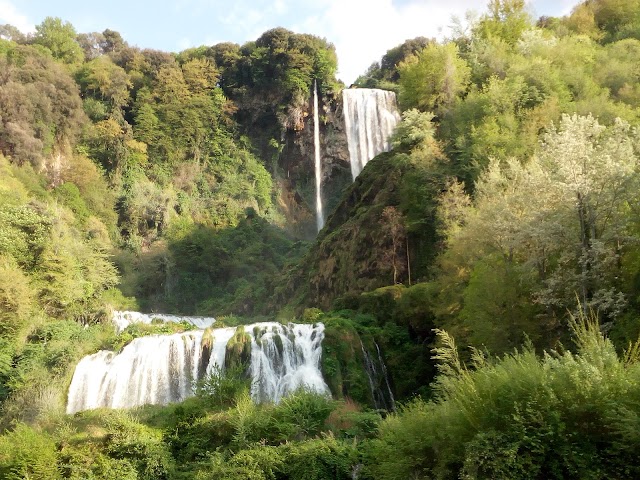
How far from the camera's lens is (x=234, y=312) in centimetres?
3856

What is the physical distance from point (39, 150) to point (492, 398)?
42638 mm

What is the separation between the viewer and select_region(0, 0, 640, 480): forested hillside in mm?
7548

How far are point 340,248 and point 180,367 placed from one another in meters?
13.0

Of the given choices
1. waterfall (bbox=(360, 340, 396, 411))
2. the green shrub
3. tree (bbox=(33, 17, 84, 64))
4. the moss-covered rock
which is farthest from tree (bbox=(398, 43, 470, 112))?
tree (bbox=(33, 17, 84, 64))

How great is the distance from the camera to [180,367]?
2075 cm

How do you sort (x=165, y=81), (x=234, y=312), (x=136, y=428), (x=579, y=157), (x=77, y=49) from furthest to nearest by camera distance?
(x=77, y=49) < (x=165, y=81) < (x=234, y=312) < (x=579, y=157) < (x=136, y=428)

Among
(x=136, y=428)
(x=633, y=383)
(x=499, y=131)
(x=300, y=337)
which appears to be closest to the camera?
(x=633, y=383)

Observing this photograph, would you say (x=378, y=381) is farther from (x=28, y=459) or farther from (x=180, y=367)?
(x=28, y=459)

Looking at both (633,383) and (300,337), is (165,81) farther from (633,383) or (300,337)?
(633,383)

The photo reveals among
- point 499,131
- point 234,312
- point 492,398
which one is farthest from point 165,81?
point 492,398

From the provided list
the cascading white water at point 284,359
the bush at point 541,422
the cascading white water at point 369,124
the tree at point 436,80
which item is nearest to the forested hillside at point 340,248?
the bush at point 541,422

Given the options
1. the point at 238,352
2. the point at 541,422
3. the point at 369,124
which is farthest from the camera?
the point at 369,124

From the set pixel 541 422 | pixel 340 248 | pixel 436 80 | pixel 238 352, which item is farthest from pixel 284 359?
pixel 436 80

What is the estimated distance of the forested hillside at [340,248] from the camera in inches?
297
